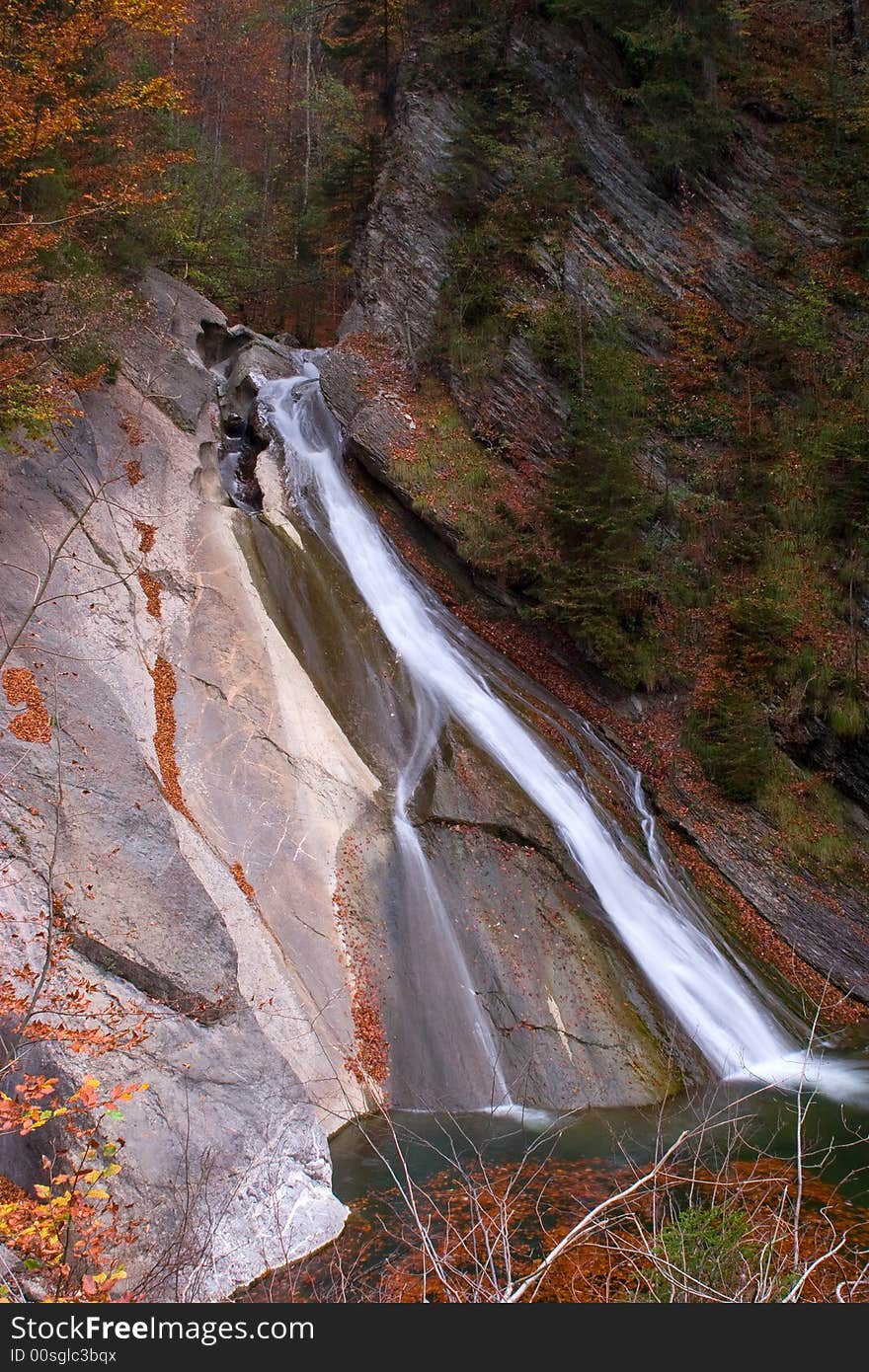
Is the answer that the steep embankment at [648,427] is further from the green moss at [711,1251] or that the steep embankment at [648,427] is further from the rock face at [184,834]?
the green moss at [711,1251]

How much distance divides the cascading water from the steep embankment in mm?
952

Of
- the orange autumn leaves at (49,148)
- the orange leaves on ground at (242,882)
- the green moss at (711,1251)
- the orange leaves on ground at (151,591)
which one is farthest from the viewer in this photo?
the orange leaves on ground at (151,591)

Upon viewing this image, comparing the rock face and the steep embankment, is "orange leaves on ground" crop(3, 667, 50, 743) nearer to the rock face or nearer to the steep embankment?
the rock face

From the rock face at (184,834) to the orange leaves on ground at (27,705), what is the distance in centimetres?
12

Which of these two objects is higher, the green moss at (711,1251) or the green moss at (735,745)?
the green moss at (711,1251)

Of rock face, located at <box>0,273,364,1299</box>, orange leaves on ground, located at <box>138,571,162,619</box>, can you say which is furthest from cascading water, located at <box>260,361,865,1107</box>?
orange leaves on ground, located at <box>138,571,162,619</box>

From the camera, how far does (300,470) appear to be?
661 inches

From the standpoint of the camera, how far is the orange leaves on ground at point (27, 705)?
29.9 ft

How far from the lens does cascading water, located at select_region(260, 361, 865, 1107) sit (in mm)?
10477

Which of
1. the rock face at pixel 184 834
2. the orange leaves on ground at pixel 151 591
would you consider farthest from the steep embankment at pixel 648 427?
the orange leaves on ground at pixel 151 591

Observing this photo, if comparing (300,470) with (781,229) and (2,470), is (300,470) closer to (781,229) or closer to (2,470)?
(2,470)

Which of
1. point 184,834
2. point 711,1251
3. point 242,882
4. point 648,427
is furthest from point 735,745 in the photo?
point 711,1251

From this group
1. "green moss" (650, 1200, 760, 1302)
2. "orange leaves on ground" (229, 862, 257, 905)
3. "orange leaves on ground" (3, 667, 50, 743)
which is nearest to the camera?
"green moss" (650, 1200, 760, 1302)

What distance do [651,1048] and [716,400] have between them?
13.3m
